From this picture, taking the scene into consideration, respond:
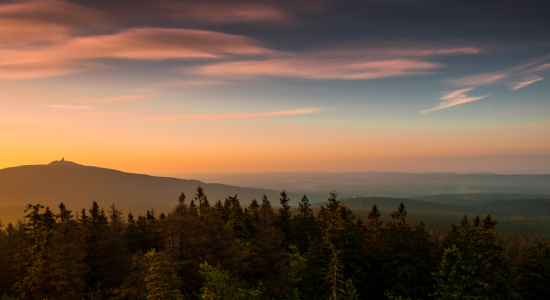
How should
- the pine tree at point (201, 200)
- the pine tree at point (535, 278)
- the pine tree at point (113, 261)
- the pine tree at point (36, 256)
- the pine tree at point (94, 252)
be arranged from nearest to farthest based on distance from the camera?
the pine tree at point (36, 256) < the pine tree at point (94, 252) < the pine tree at point (113, 261) < the pine tree at point (535, 278) < the pine tree at point (201, 200)

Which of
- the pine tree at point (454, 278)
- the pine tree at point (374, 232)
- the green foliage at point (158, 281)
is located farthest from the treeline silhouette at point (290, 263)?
the green foliage at point (158, 281)

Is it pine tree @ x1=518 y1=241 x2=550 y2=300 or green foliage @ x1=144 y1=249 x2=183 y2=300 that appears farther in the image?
pine tree @ x1=518 y1=241 x2=550 y2=300

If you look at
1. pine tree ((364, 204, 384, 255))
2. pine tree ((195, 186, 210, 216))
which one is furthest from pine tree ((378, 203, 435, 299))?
pine tree ((195, 186, 210, 216))

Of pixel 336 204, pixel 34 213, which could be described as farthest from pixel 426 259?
pixel 34 213

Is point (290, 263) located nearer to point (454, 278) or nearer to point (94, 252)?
point (454, 278)

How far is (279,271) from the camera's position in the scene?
3691 centimetres

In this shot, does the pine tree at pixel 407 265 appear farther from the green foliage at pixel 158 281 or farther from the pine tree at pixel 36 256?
the pine tree at pixel 36 256

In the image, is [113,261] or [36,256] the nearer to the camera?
[36,256]

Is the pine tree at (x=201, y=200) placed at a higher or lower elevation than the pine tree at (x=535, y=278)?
higher

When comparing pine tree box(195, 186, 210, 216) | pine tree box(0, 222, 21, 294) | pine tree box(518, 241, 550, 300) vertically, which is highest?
pine tree box(195, 186, 210, 216)

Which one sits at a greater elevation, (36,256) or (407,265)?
(407,265)

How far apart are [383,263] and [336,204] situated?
14.2 metres

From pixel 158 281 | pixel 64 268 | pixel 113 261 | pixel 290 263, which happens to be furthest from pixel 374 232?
pixel 64 268

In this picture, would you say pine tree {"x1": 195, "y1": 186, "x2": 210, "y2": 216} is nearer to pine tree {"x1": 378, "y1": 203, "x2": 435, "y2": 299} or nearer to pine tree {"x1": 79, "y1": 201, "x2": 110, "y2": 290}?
pine tree {"x1": 79, "y1": 201, "x2": 110, "y2": 290}
